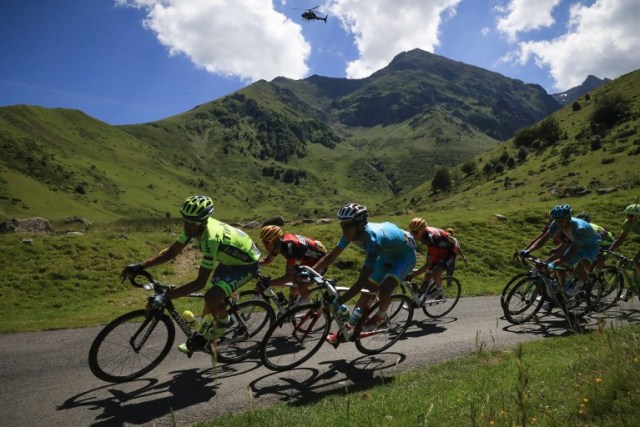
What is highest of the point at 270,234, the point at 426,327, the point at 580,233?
the point at 270,234

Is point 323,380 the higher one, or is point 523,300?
point 523,300

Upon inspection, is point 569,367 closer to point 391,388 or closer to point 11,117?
point 391,388

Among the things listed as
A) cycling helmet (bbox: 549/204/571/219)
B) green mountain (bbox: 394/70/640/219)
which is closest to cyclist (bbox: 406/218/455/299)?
cycling helmet (bbox: 549/204/571/219)

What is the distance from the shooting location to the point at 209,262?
7.11 m

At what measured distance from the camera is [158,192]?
182m

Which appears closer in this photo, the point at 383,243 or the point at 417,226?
the point at 383,243

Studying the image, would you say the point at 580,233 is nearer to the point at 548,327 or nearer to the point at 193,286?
the point at 548,327

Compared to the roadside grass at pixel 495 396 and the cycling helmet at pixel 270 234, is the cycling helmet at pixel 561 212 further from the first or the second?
the cycling helmet at pixel 270 234

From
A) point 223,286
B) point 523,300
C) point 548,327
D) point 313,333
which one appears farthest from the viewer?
point 523,300

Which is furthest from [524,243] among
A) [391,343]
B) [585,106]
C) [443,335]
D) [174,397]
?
[585,106]

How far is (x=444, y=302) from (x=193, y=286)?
824cm

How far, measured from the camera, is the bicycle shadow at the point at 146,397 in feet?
20.3

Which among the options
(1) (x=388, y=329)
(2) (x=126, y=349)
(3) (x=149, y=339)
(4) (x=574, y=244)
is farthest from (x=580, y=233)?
(2) (x=126, y=349)

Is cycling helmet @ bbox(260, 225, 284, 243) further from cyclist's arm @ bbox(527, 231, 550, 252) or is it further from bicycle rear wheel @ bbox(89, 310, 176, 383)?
cyclist's arm @ bbox(527, 231, 550, 252)
